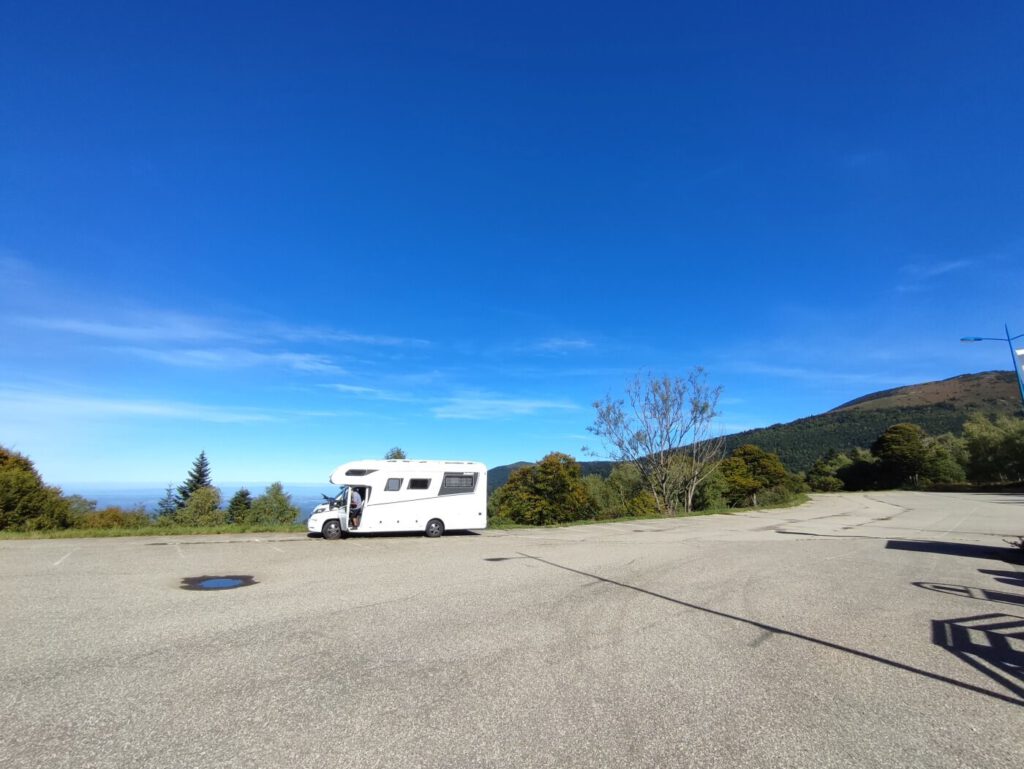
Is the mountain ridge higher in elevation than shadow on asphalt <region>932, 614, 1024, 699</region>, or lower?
higher

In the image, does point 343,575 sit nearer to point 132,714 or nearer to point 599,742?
point 132,714

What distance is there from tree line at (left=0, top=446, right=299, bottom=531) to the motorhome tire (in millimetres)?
5180

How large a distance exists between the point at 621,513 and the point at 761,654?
26845mm

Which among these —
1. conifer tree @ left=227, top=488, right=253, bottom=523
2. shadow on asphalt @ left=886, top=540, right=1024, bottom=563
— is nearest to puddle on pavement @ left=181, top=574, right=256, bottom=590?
shadow on asphalt @ left=886, top=540, right=1024, bottom=563

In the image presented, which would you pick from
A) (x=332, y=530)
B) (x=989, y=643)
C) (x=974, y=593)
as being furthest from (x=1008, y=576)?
(x=332, y=530)

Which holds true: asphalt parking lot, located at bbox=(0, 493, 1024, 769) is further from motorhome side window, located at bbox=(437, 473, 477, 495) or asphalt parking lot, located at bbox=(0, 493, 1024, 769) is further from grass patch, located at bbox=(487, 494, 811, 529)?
grass patch, located at bbox=(487, 494, 811, 529)

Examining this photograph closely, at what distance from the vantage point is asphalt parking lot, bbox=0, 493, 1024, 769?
3.37 meters

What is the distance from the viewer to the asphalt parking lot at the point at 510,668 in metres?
3.37

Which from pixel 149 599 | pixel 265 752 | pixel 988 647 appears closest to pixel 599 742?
pixel 265 752

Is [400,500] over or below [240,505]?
over

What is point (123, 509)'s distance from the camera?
55344 mm

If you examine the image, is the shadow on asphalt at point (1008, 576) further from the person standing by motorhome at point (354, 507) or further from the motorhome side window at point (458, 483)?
the person standing by motorhome at point (354, 507)

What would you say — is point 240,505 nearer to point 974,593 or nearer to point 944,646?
point 974,593

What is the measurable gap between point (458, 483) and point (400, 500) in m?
2.26
